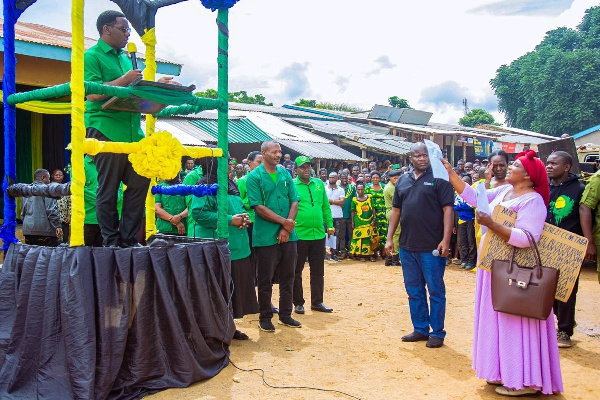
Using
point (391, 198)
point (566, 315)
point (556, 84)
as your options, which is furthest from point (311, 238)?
point (556, 84)

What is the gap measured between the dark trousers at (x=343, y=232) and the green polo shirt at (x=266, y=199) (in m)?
6.18

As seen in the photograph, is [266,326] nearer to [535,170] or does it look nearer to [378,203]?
[535,170]

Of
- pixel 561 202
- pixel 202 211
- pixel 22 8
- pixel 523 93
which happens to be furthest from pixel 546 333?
pixel 523 93

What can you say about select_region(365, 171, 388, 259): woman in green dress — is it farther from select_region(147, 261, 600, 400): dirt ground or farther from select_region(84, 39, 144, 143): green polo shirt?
select_region(84, 39, 144, 143): green polo shirt

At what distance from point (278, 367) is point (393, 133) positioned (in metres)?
26.4

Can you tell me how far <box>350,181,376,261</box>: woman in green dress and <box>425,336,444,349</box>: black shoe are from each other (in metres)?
6.39

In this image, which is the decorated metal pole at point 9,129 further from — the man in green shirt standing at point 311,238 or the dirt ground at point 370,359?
the man in green shirt standing at point 311,238

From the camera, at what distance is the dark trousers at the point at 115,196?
4164 millimetres

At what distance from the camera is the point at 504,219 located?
4062 mm

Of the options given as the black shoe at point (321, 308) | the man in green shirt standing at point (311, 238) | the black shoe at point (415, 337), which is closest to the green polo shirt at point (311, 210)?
the man in green shirt standing at point (311, 238)

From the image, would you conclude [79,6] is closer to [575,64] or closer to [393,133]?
[393,133]

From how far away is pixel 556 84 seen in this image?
4181 cm

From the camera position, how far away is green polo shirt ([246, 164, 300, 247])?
5.79 metres

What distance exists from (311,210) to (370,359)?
2.47m
